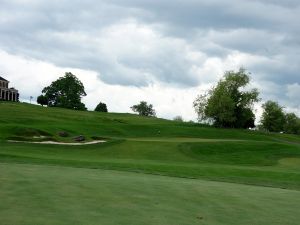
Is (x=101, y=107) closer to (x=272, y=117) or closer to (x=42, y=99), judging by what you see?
(x=42, y=99)

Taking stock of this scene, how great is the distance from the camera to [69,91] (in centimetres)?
13700

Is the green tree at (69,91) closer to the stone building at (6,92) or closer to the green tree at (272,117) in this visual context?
the stone building at (6,92)

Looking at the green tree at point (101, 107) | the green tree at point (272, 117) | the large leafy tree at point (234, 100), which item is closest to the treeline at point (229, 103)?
the large leafy tree at point (234, 100)

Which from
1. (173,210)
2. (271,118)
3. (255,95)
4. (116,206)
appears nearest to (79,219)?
(116,206)

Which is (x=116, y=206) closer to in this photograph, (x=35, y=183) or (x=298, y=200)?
(x=35, y=183)

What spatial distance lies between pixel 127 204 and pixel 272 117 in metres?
123

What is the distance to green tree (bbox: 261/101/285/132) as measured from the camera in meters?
129

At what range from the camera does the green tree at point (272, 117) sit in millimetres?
129000

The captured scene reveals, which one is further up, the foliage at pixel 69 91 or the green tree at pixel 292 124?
the foliage at pixel 69 91

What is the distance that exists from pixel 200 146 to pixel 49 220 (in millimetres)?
33945

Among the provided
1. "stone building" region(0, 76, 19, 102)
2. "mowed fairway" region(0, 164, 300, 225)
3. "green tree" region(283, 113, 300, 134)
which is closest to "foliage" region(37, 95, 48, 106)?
"stone building" region(0, 76, 19, 102)

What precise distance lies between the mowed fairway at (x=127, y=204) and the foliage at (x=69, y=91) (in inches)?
4829

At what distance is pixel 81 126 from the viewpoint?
5997 centimetres

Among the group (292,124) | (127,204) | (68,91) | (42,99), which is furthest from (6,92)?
(127,204)
